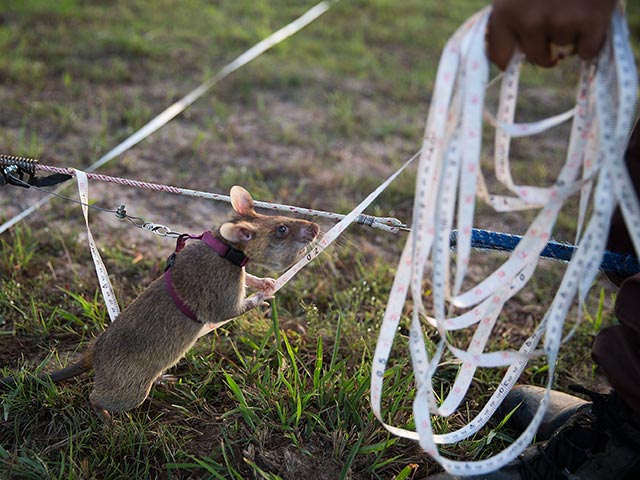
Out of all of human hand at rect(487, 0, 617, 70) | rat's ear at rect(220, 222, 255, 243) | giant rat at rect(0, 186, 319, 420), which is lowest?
giant rat at rect(0, 186, 319, 420)

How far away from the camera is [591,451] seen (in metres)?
1.94

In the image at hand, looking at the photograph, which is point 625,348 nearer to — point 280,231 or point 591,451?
point 591,451

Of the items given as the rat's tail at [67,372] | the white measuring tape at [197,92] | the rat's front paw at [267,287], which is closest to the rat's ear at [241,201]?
the rat's front paw at [267,287]

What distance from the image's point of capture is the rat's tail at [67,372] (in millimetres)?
2102

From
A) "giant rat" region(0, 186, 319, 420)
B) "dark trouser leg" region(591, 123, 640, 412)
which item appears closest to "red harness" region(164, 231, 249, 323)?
"giant rat" region(0, 186, 319, 420)

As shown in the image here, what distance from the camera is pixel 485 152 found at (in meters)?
4.68

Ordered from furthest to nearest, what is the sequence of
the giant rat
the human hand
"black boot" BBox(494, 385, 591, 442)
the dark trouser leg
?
"black boot" BBox(494, 385, 591, 442) < the giant rat < the dark trouser leg < the human hand

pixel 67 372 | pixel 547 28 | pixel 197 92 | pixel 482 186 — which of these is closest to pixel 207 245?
pixel 67 372

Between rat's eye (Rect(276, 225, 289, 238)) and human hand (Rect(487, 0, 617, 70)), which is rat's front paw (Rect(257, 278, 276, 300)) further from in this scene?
human hand (Rect(487, 0, 617, 70))

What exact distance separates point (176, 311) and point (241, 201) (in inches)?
19.2

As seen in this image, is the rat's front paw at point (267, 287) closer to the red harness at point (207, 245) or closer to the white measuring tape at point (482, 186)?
the red harness at point (207, 245)

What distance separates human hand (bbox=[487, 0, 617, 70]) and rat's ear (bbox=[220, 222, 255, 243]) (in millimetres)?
952

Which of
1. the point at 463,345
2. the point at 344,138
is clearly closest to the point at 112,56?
the point at 344,138

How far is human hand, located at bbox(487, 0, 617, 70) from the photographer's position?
4.76 feet
